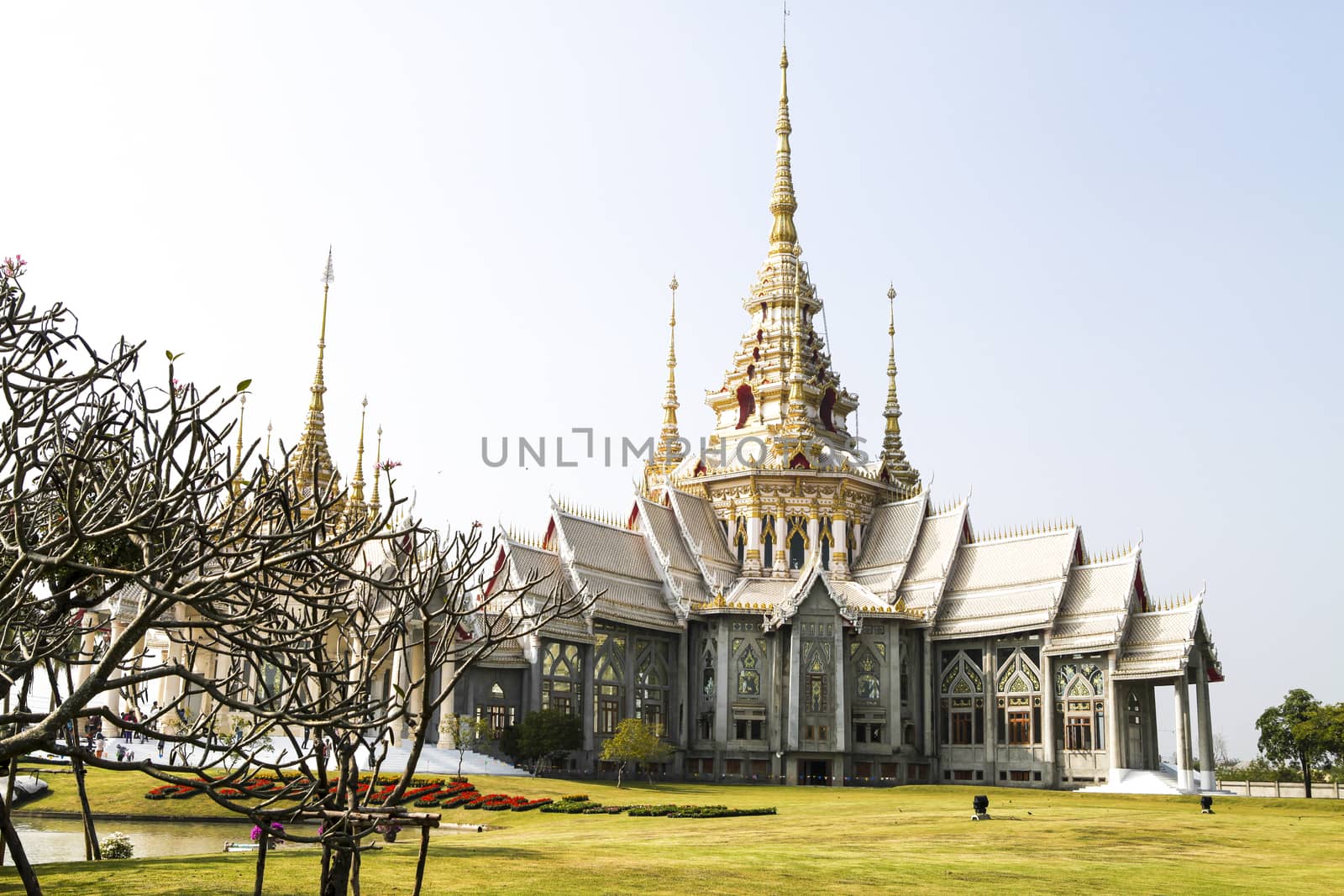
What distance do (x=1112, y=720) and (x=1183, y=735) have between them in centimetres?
Result: 251

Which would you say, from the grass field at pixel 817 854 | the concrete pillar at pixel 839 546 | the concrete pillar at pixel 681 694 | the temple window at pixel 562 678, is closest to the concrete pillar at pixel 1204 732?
the grass field at pixel 817 854

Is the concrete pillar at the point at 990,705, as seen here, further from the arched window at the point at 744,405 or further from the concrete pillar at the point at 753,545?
the arched window at the point at 744,405

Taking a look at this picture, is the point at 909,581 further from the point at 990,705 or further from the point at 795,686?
the point at 795,686

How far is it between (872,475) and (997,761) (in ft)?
48.9

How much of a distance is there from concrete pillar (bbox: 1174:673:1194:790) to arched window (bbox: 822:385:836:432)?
22.9 metres

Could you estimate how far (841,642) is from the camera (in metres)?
55.1

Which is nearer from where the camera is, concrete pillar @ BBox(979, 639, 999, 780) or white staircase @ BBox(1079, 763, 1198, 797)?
white staircase @ BBox(1079, 763, 1198, 797)

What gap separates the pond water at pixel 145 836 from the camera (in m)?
24.3

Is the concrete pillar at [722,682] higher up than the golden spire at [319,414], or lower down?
lower down

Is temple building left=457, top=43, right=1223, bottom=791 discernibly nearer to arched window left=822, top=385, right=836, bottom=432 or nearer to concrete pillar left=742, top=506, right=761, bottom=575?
concrete pillar left=742, top=506, right=761, bottom=575

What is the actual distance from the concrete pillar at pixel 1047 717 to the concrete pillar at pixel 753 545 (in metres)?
13.1

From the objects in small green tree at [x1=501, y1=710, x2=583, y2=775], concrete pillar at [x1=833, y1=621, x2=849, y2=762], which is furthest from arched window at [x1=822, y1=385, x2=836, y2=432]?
small green tree at [x1=501, y1=710, x2=583, y2=775]

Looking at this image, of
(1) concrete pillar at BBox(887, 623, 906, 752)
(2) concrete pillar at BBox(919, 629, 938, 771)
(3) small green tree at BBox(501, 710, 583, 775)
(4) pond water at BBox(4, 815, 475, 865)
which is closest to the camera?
(4) pond water at BBox(4, 815, 475, 865)

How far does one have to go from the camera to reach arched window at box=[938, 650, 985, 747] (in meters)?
56.4
